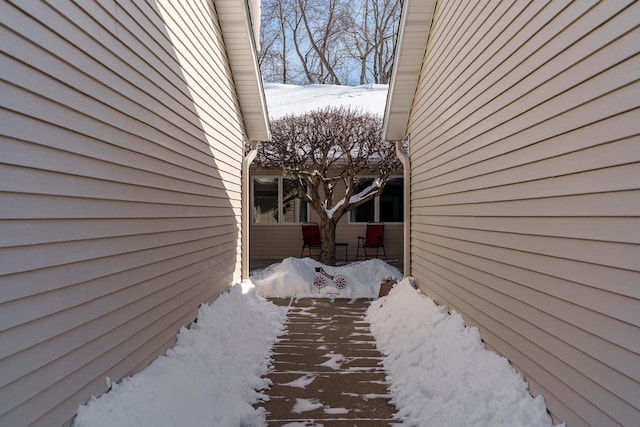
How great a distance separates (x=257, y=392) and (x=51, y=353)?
225 cm

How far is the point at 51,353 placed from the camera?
7.58 ft

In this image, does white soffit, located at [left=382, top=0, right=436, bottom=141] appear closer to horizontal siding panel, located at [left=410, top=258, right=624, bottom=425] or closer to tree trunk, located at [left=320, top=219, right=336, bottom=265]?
tree trunk, located at [left=320, top=219, right=336, bottom=265]

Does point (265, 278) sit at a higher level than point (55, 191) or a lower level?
lower

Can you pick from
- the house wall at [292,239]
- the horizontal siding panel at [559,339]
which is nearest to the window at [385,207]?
the house wall at [292,239]

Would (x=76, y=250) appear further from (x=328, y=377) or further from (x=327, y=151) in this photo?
(x=327, y=151)

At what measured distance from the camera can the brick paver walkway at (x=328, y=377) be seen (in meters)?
3.78

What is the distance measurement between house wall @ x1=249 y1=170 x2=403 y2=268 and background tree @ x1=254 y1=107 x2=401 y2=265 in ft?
7.82

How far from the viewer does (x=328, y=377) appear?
4.61 m

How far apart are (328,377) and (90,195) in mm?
2878

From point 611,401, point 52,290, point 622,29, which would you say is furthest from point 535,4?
point 52,290

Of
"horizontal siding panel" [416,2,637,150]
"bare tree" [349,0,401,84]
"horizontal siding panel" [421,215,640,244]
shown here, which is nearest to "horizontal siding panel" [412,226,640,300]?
"horizontal siding panel" [421,215,640,244]

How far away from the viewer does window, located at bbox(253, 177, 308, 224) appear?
13656 millimetres

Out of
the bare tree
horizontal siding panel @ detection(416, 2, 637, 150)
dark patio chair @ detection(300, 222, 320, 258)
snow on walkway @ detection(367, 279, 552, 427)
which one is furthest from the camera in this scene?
the bare tree

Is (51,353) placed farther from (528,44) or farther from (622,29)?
(528,44)
